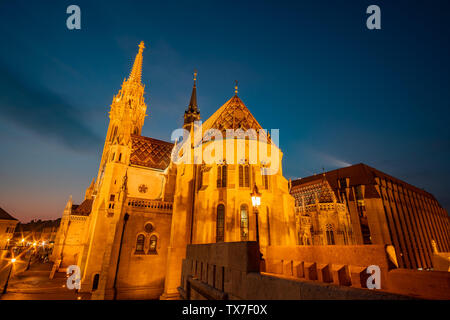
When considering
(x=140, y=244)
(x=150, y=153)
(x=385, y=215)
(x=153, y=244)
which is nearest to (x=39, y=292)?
(x=140, y=244)

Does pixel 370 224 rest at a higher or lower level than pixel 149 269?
higher

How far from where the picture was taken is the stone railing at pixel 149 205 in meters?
19.2

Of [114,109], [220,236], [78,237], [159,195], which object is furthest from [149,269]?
[114,109]

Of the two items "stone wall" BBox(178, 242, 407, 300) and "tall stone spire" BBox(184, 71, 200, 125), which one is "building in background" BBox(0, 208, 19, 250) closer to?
"tall stone spire" BBox(184, 71, 200, 125)

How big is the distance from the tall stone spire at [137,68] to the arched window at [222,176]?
1296 inches

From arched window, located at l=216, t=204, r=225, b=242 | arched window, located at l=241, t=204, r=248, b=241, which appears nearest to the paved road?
arched window, located at l=216, t=204, r=225, b=242

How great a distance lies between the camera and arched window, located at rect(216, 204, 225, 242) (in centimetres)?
1553

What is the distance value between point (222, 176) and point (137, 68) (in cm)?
3690

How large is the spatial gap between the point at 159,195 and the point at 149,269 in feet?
31.2

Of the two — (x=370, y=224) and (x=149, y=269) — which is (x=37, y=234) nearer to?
(x=149, y=269)

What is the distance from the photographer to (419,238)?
43125 mm

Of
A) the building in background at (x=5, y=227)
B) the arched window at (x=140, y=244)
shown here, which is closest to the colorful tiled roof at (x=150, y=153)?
the arched window at (x=140, y=244)

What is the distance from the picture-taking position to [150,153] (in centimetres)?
2930

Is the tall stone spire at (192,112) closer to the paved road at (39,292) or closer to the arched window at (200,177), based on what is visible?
the arched window at (200,177)
